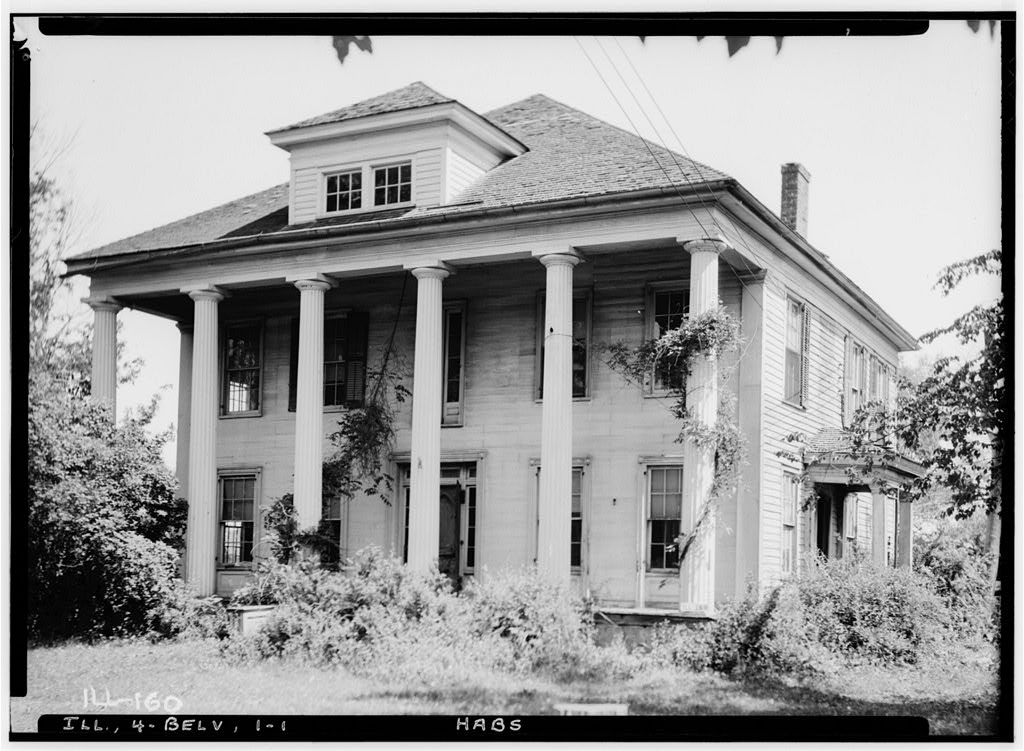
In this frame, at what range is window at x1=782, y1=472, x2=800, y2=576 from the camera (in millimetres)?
19125

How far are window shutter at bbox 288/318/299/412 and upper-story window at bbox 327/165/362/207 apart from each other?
8.35 feet

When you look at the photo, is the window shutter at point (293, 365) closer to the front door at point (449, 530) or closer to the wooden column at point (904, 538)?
the front door at point (449, 530)

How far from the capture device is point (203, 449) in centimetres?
1930

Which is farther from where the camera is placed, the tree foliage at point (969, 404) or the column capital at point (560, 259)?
the column capital at point (560, 259)

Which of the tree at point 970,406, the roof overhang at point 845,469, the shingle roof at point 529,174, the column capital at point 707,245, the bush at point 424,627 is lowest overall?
the bush at point 424,627

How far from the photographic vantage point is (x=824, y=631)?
15617 mm

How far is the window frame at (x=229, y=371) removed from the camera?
21.4 metres

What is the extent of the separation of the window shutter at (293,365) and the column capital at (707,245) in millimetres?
7449

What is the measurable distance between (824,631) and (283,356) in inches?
392

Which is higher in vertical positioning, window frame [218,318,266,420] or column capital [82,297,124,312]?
column capital [82,297,124,312]

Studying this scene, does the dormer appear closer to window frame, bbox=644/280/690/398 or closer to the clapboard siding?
the clapboard siding

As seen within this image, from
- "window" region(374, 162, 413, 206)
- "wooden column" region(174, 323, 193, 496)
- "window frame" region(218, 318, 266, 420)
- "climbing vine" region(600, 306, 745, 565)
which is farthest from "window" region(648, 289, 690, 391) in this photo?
Answer: "wooden column" region(174, 323, 193, 496)

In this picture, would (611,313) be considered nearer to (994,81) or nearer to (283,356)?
(283,356)

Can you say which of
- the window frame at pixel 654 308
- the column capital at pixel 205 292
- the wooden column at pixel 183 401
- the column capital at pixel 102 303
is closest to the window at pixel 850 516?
the window frame at pixel 654 308
